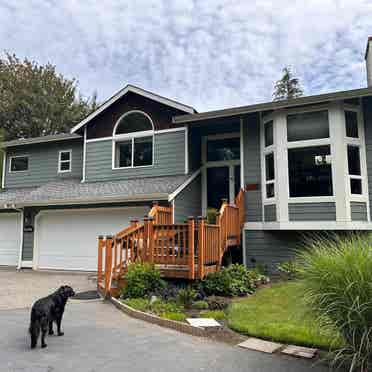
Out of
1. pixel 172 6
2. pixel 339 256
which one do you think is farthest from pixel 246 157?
pixel 339 256

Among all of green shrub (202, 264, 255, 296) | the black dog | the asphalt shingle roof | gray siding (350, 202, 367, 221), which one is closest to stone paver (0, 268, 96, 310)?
the asphalt shingle roof

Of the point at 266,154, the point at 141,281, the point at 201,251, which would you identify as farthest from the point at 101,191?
the point at 201,251

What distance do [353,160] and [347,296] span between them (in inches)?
268

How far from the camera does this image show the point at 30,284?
9.06 m

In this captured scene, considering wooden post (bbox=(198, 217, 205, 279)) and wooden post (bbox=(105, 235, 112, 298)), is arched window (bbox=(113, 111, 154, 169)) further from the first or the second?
wooden post (bbox=(198, 217, 205, 279))

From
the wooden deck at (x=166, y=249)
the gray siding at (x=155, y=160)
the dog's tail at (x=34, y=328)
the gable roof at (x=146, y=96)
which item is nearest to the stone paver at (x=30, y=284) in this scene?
the wooden deck at (x=166, y=249)

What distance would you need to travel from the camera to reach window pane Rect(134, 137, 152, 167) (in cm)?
1221

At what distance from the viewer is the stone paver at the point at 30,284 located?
7.12 meters

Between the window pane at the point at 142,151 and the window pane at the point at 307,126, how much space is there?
4780mm

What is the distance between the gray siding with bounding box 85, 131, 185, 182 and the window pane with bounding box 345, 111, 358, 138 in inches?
A: 191

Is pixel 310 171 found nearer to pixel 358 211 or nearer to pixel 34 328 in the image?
pixel 358 211

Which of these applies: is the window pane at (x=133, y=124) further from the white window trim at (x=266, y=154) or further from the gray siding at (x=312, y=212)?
the gray siding at (x=312, y=212)

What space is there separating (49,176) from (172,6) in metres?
8.19

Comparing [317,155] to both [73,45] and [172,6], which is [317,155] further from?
[73,45]
